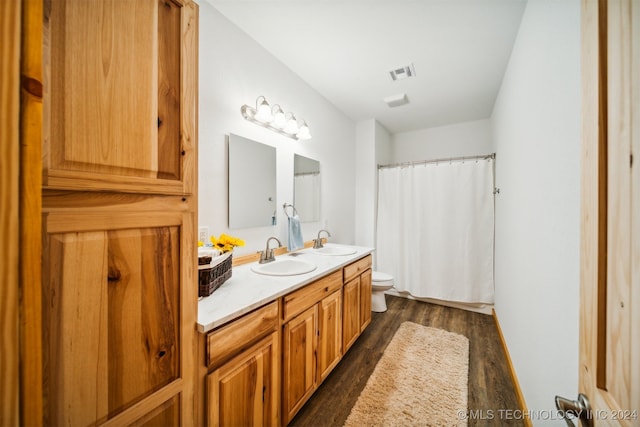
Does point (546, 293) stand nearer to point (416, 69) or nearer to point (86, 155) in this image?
point (86, 155)

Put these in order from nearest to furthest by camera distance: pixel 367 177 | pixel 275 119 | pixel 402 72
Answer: pixel 275 119
pixel 402 72
pixel 367 177

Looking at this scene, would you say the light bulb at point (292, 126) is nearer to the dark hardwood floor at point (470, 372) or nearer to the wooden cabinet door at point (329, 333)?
the wooden cabinet door at point (329, 333)

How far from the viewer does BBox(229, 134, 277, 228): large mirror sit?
5.38 ft

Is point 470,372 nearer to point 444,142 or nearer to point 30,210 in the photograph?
point 30,210

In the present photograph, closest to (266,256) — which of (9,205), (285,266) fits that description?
(285,266)

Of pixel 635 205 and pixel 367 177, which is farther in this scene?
pixel 367 177

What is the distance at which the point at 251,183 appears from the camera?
5.85 ft

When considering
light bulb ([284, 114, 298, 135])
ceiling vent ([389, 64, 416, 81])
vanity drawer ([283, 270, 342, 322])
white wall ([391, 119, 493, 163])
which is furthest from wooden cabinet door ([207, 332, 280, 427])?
white wall ([391, 119, 493, 163])

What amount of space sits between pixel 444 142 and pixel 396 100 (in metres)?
1.34

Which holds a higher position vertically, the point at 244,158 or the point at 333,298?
the point at 244,158

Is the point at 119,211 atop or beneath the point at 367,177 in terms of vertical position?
beneath

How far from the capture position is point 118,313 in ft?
2.13

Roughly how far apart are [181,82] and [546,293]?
172 centimetres

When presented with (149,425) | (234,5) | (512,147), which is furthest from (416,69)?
(149,425)
